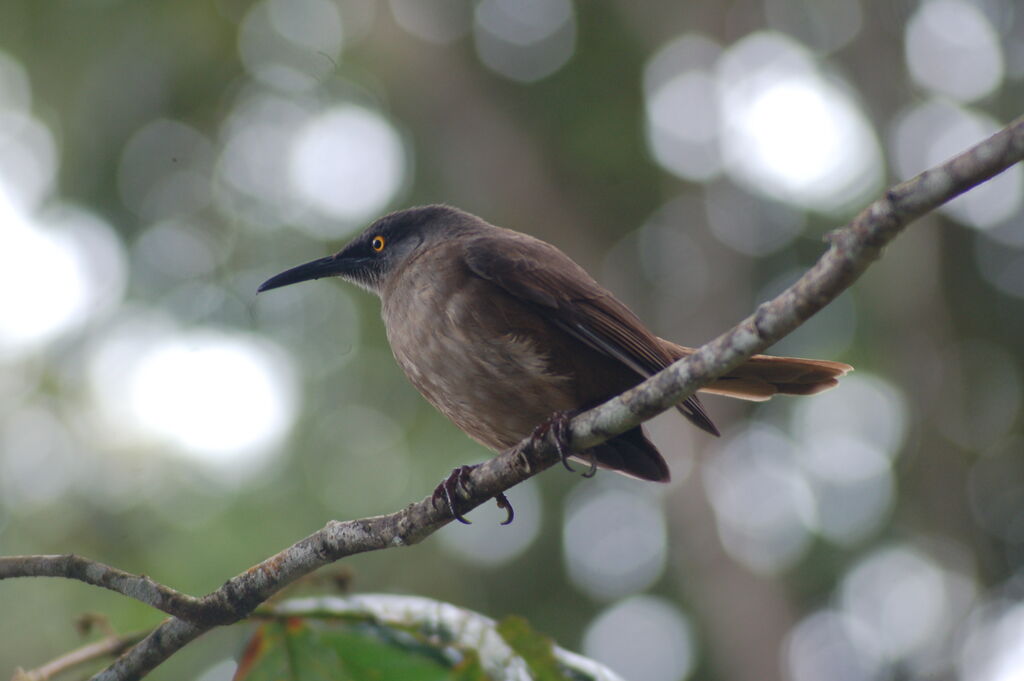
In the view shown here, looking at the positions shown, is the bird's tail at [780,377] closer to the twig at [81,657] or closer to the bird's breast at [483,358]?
the bird's breast at [483,358]

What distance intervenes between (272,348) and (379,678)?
7.16 metres

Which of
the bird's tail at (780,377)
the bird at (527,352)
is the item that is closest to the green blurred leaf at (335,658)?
the bird at (527,352)

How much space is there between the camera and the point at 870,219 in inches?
79.6

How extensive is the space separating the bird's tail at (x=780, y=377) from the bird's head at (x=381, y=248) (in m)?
1.63

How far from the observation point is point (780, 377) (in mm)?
3906

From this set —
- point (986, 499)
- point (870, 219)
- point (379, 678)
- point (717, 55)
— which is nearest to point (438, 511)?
point (379, 678)

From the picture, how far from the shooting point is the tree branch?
2.00 meters

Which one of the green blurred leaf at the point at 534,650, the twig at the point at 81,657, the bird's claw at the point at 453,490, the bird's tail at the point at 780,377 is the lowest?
the twig at the point at 81,657

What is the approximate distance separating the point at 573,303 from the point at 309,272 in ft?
5.61

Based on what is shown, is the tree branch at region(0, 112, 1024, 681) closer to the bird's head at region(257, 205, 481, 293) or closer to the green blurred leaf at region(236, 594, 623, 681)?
the green blurred leaf at region(236, 594, 623, 681)

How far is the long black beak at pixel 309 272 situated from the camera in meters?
4.86

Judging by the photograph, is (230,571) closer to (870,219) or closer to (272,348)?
(272,348)

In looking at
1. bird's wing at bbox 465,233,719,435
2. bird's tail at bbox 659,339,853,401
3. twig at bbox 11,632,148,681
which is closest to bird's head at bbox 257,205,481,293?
bird's wing at bbox 465,233,719,435

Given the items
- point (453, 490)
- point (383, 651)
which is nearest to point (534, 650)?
point (383, 651)
